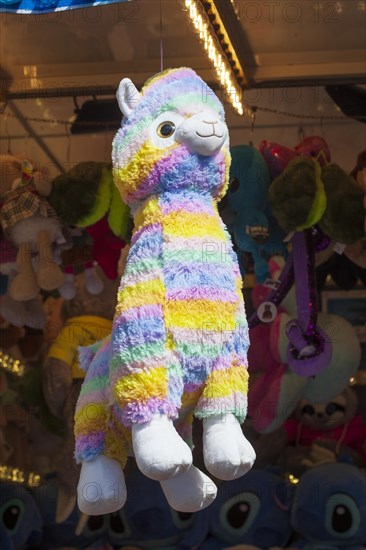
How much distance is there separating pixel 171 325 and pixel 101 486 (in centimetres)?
30

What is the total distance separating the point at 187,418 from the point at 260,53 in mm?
1631

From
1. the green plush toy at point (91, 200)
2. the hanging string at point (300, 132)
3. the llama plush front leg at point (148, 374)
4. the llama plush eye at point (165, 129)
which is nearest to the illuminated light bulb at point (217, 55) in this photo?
the hanging string at point (300, 132)

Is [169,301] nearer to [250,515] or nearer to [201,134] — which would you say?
[201,134]

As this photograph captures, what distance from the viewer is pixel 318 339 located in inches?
112

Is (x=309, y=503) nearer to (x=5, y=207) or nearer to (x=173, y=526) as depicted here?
(x=173, y=526)

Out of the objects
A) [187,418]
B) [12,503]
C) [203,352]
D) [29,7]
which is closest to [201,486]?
[187,418]

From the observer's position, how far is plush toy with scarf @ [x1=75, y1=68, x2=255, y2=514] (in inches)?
57.9

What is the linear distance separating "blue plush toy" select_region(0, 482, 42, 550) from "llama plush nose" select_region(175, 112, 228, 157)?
1.98 meters

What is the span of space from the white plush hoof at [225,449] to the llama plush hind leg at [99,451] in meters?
0.17

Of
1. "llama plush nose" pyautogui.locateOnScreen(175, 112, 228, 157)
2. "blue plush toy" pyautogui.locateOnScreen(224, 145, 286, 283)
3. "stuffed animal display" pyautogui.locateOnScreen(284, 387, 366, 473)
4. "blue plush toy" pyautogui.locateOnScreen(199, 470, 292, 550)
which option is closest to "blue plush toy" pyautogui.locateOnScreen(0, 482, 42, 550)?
"blue plush toy" pyautogui.locateOnScreen(199, 470, 292, 550)

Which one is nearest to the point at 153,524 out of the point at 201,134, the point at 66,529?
the point at 66,529

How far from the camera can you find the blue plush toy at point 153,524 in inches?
127

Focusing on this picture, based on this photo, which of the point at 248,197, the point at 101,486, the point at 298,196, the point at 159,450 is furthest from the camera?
the point at 248,197

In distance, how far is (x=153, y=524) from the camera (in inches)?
128
